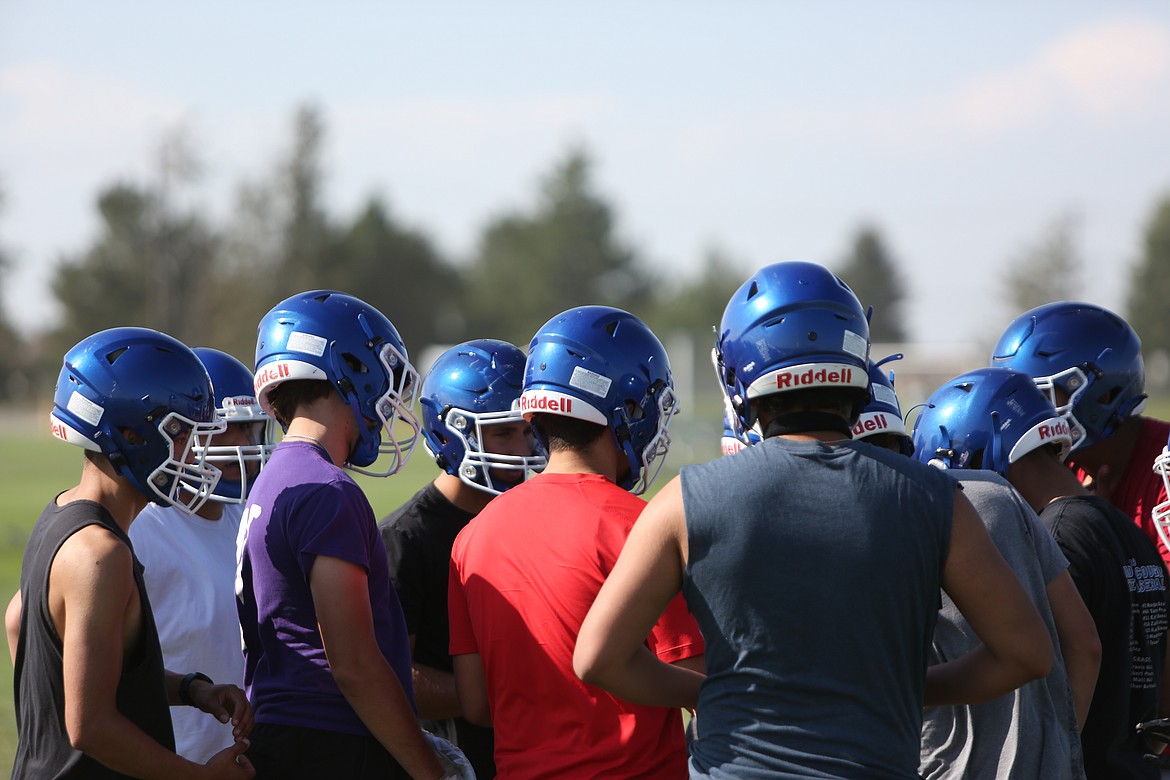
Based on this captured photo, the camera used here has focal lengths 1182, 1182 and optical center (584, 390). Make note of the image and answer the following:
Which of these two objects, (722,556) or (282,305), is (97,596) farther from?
(722,556)

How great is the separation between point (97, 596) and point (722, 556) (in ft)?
5.38

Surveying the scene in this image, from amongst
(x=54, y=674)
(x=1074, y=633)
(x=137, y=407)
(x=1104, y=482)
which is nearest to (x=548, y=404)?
(x=137, y=407)

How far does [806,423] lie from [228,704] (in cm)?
187

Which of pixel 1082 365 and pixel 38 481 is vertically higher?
pixel 1082 365

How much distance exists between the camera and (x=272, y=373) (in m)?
3.67

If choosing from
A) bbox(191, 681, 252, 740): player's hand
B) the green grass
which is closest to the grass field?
the green grass

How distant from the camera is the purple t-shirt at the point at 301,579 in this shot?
3.24m

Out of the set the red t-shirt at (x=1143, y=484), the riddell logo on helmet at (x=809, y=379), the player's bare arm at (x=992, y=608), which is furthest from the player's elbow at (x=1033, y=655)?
the red t-shirt at (x=1143, y=484)

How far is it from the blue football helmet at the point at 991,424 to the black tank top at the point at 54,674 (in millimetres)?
2574

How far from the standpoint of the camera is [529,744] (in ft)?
10.8

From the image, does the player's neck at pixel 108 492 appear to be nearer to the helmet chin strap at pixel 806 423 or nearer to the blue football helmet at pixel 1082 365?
the helmet chin strap at pixel 806 423

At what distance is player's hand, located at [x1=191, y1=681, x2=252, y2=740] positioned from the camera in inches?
133

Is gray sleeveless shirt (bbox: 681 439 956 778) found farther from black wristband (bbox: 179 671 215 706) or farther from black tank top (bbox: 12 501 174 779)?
black wristband (bbox: 179 671 215 706)

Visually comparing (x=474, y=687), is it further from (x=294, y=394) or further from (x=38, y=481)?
(x=38, y=481)
